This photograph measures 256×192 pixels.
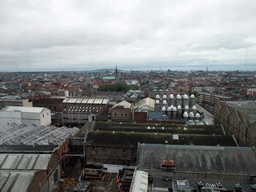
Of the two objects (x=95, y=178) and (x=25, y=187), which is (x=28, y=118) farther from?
(x=25, y=187)

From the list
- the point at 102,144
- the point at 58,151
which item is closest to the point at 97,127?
the point at 102,144

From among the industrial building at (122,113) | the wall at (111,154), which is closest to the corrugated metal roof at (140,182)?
the wall at (111,154)

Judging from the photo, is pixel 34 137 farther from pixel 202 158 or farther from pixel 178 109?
pixel 178 109

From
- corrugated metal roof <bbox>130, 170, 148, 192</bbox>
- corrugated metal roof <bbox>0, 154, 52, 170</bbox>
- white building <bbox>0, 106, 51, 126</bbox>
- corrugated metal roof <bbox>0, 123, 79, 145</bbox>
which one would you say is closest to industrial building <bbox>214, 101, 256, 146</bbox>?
corrugated metal roof <bbox>130, 170, 148, 192</bbox>

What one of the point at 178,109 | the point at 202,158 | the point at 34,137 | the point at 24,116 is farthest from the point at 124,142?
the point at 24,116

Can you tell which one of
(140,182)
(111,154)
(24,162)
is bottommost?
(111,154)

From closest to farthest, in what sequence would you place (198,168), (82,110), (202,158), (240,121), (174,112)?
(198,168)
(202,158)
(240,121)
(174,112)
(82,110)

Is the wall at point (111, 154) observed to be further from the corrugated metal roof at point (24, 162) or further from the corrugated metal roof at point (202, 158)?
the corrugated metal roof at point (24, 162)

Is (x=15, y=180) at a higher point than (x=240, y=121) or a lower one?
lower
